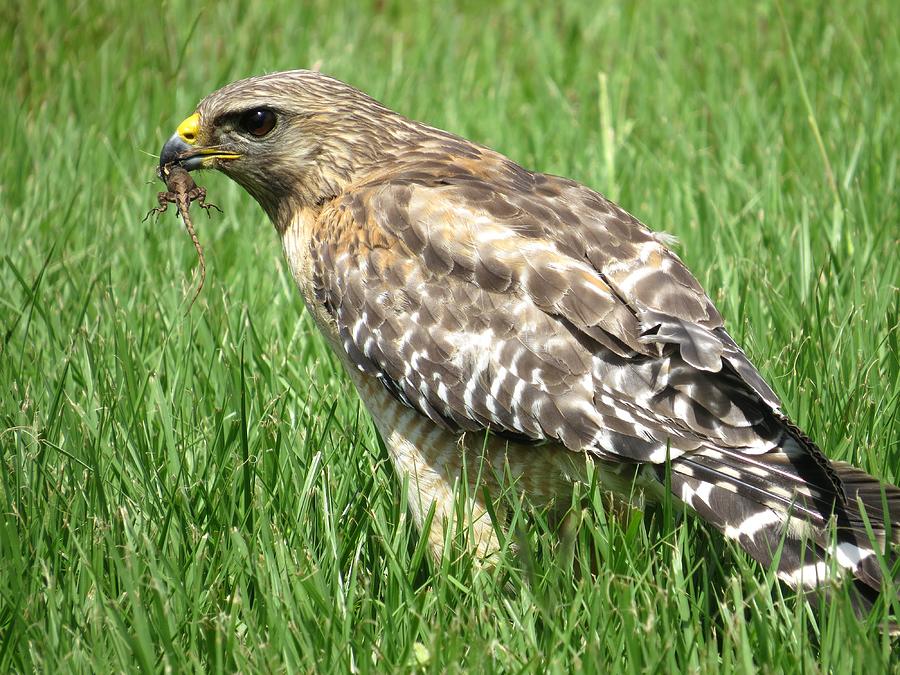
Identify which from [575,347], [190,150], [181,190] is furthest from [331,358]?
[575,347]

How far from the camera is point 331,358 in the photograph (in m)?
4.91

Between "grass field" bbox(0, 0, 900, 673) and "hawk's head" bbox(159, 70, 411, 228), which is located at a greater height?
"hawk's head" bbox(159, 70, 411, 228)

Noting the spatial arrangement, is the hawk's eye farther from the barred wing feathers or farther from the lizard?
the barred wing feathers

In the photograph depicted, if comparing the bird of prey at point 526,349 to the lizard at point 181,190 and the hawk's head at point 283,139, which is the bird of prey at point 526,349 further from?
the lizard at point 181,190

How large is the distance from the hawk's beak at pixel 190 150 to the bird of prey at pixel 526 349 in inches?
1.1

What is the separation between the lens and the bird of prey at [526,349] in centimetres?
330

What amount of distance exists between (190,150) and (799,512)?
97.2 inches

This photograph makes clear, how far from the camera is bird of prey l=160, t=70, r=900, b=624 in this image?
130 inches

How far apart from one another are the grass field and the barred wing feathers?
0.22 m

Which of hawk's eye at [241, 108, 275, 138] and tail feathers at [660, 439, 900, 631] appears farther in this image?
hawk's eye at [241, 108, 275, 138]

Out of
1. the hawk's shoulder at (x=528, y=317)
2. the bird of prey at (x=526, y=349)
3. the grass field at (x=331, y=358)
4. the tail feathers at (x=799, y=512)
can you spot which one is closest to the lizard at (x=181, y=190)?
the bird of prey at (x=526, y=349)

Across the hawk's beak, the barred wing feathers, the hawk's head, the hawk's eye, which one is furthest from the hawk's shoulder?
the hawk's beak

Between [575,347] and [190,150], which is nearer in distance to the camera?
[575,347]

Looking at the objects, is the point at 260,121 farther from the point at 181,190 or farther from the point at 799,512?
the point at 799,512
